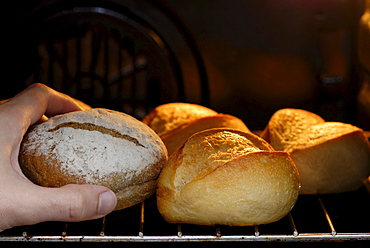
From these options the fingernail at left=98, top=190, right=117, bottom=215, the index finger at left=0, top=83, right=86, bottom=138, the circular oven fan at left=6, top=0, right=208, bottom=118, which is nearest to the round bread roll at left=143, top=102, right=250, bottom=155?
the circular oven fan at left=6, top=0, right=208, bottom=118

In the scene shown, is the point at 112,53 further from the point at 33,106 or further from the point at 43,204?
the point at 43,204

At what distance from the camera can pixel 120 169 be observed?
993 millimetres

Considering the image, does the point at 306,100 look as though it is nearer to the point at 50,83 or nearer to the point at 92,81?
the point at 92,81

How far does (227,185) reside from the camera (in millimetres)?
939

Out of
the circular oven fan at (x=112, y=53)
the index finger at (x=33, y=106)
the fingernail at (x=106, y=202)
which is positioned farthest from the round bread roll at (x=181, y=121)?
the fingernail at (x=106, y=202)

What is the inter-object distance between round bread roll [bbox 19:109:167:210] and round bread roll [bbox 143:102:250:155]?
5.4 inches

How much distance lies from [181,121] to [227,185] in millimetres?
345

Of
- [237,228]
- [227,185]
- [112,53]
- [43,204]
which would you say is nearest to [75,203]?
[43,204]

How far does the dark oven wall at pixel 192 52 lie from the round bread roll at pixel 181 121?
3.0 inches

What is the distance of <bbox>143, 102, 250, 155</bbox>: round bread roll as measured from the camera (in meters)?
1.21

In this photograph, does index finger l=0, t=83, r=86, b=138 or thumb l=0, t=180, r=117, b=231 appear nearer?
thumb l=0, t=180, r=117, b=231

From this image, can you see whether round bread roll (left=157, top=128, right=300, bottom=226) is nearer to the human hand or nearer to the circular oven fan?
the human hand

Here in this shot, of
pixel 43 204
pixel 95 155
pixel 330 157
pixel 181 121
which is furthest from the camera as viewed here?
pixel 181 121
